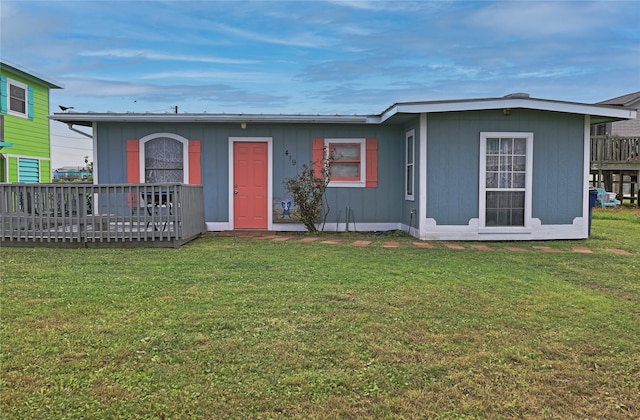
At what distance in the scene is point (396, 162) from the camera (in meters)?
10.7

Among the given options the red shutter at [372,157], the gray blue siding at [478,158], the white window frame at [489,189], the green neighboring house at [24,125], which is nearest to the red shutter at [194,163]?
the red shutter at [372,157]

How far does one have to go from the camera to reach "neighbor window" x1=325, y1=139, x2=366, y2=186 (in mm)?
10578

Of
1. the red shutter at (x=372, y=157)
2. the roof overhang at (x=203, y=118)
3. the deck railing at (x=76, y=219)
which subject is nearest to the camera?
the deck railing at (x=76, y=219)

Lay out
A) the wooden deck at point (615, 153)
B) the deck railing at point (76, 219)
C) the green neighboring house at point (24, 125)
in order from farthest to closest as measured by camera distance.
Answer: the wooden deck at point (615, 153)
the green neighboring house at point (24, 125)
the deck railing at point (76, 219)

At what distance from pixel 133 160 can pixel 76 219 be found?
2691 millimetres

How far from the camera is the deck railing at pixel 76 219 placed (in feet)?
26.3

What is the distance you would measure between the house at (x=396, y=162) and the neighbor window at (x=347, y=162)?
0.02 metres

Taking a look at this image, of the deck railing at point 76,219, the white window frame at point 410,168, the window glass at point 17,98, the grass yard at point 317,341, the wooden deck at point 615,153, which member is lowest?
the grass yard at point 317,341

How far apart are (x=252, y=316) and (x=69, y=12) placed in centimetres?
804

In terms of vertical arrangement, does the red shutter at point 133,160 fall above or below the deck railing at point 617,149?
below

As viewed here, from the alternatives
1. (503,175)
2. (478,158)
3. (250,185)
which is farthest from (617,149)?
(250,185)

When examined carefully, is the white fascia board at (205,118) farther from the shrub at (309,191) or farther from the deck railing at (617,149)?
the deck railing at (617,149)

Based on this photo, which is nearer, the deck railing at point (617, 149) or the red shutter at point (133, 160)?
the red shutter at point (133, 160)

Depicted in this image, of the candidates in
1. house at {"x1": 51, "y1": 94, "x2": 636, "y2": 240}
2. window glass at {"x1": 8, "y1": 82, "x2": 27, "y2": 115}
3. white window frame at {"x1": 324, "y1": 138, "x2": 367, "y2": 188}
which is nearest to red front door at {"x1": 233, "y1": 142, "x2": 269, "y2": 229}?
house at {"x1": 51, "y1": 94, "x2": 636, "y2": 240}
